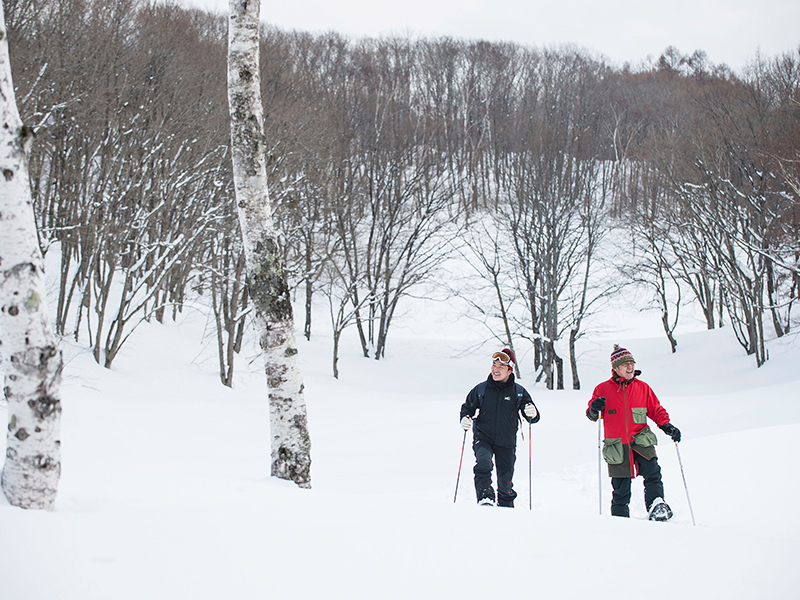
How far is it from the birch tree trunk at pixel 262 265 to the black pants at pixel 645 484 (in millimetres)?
2935

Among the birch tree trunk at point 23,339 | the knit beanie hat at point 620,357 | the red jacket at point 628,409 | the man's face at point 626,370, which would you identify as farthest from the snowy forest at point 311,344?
the knit beanie hat at point 620,357

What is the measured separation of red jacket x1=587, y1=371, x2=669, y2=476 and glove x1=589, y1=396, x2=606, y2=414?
7 cm

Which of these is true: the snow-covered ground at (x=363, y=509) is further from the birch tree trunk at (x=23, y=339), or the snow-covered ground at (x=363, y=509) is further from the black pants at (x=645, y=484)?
the black pants at (x=645, y=484)

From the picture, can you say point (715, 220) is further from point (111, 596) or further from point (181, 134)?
point (111, 596)

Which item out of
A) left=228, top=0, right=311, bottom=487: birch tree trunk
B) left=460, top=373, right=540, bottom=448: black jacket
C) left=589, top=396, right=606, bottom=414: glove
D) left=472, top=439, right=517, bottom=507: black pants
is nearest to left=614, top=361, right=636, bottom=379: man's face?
left=589, top=396, right=606, bottom=414: glove

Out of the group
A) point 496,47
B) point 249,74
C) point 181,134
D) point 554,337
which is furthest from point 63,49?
point 496,47

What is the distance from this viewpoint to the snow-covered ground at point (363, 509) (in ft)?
9.20

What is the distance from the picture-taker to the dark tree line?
12.9m

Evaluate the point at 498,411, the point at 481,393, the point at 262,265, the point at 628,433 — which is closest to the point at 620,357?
the point at 628,433

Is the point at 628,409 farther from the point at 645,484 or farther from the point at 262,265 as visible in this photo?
the point at 262,265

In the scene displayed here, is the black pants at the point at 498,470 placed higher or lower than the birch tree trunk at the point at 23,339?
lower

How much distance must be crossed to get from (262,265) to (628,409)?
12.2 ft

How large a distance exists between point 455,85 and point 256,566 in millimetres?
44026

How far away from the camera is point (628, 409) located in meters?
5.58
